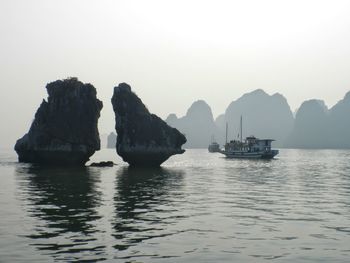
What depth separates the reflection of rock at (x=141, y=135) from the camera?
78.4m

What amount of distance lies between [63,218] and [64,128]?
61547mm

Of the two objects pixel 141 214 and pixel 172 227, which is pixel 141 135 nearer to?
pixel 141 214

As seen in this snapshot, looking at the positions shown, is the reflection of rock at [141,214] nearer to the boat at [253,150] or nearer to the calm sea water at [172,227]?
the calm sea water at [172,227]

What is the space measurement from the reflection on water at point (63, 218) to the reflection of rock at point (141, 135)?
37909mm

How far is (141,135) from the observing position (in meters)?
78.4

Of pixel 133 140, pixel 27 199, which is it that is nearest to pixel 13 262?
pixel 27 199

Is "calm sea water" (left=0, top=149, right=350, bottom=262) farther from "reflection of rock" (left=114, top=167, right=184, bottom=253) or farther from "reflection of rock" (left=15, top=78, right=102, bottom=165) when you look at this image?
"reflection of rock" (left=15, top=78, right=102, bottom=165)

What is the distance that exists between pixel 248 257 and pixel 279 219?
28.4 feet

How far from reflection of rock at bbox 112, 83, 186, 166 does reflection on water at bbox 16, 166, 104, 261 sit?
3791 centimetres

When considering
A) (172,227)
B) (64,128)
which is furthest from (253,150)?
(172,227)

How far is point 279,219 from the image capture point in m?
23.8

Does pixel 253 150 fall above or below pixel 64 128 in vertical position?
below

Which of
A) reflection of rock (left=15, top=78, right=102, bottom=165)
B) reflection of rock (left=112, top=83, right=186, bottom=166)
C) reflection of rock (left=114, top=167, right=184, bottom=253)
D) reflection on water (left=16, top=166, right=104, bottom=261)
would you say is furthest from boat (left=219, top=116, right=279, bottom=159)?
reflection on water (left=16, top=166, right=104, bottom=261)

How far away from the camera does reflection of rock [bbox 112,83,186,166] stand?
257 feet
